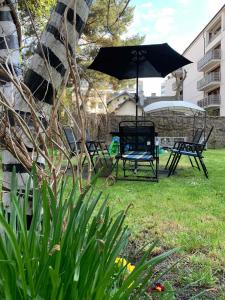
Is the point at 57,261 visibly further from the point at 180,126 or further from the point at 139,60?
the point at 180,126

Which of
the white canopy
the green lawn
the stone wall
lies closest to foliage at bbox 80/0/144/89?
the white canopy

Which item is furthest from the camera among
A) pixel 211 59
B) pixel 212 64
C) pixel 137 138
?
pixel 212 64

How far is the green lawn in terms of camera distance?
7.80ft

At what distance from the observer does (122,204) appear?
439 cm

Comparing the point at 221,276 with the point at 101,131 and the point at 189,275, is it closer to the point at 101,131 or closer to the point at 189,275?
the point at 189,275

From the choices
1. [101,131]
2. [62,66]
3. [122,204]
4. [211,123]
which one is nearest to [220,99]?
[211,123]

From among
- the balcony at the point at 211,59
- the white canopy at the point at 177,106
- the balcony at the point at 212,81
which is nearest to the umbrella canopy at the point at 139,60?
the white canopy at the point at 177,106

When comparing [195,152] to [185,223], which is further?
[195,152]

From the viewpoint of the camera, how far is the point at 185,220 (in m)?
3.63

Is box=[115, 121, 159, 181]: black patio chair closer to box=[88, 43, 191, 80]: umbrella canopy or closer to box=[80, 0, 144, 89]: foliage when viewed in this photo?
box=[88, 43, 191, 80]: umbrella canopy

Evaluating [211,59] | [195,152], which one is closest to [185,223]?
[195,152]

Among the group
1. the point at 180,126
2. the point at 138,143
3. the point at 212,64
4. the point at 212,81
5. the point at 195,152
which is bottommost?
the point at 195,152

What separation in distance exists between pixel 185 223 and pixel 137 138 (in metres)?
3.18

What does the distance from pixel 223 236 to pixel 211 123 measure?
1592cm
